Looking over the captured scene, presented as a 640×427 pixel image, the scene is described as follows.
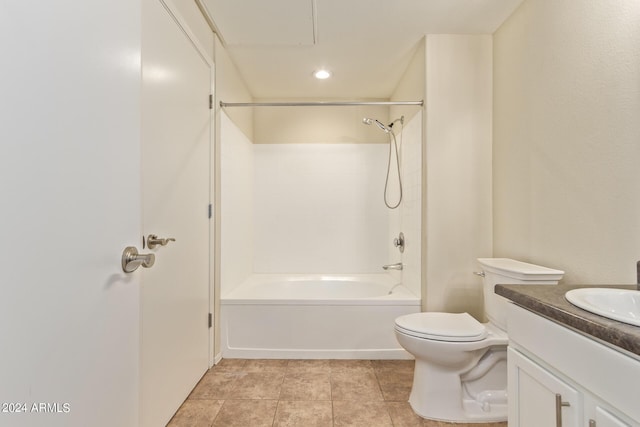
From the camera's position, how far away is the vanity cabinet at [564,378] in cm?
65

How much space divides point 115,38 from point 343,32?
168cm

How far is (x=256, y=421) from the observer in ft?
5.10

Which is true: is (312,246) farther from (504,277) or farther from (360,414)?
(504,277)

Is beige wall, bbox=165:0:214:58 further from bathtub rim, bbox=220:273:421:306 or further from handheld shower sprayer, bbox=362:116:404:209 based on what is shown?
bathtub rim, bbox=220:273:421:306

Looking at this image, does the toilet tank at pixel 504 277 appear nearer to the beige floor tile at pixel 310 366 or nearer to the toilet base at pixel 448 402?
the toilet base at pixel 448 402

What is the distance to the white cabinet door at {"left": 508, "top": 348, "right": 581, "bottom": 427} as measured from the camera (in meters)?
0.78

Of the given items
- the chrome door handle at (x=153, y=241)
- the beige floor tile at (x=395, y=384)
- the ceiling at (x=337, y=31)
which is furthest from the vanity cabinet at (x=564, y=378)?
the ceiling at (x=337, y=31)

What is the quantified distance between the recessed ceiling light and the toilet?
6.75 feet

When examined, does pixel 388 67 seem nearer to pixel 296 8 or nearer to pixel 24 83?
pixel 296 8

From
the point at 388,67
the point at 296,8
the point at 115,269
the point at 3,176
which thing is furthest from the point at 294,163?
the point at 3,176

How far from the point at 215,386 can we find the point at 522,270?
189 centimetres

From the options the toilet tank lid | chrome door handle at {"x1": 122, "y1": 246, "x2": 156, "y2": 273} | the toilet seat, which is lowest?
the toilet seat

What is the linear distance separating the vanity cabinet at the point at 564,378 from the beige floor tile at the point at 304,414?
36.1 inches

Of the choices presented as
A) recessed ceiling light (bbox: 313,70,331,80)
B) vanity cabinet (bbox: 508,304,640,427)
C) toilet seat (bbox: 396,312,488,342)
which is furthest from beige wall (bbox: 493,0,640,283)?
recessed ceiling light (bbox: 313,70,331,80)
